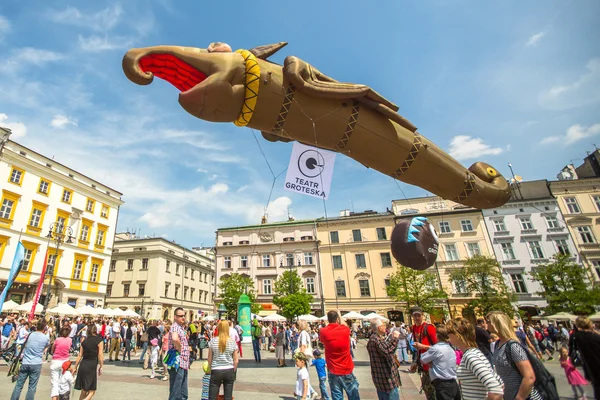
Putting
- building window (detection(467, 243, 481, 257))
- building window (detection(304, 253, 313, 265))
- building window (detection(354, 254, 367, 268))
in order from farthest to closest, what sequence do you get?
building window (detection(304, 253, 313, 265)) → building window (detection(354, 254, 367, 268)) → building window (detection(467, 243, 481, 257))

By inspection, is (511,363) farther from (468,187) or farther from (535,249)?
(535,249)

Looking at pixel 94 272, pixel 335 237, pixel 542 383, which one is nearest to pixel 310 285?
pixel 335 237

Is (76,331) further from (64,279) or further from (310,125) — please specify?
(310,125)

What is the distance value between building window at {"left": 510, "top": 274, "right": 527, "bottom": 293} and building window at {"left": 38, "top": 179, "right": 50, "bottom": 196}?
143 feet

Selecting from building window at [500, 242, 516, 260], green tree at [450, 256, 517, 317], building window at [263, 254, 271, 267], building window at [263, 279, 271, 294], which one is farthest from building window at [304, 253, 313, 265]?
building window at [500, 242, 516, 260]

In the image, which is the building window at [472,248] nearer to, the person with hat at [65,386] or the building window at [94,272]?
the person with hat at [65,386]

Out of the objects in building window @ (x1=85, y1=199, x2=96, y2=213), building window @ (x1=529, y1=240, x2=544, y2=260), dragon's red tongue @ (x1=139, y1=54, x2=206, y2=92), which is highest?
building window @ (x1=85, y1=199, x2=96, y2=213)

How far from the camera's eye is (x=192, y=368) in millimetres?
11289

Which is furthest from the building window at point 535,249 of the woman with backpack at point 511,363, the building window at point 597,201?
the woman with backpack at point 511,363

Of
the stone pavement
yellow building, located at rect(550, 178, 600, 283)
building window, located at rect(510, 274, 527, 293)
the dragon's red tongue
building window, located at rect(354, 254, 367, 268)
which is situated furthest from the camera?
building window, located at rect(354, 254, 367, 268)

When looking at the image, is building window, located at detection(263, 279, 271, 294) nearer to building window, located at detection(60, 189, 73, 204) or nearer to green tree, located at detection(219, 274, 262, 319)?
green tree, located at detection(219, 274, 262, 319)

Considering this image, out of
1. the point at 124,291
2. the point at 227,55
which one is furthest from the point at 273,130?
the point at 124,291

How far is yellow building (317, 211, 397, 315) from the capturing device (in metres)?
34.9

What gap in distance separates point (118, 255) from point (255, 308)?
2229 centimetres
